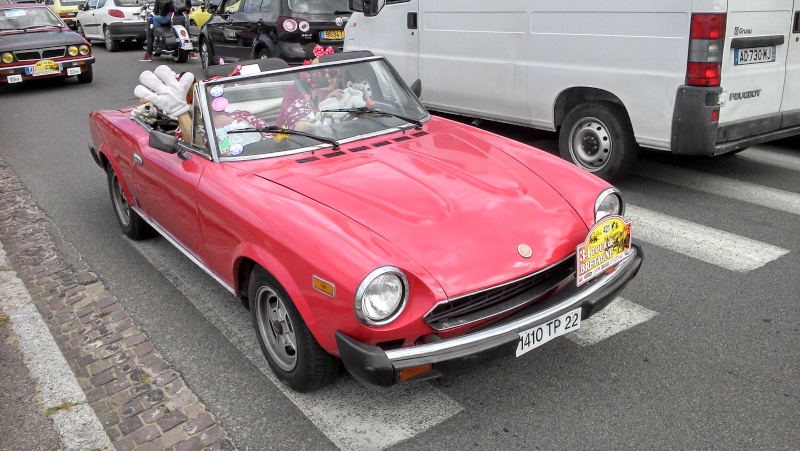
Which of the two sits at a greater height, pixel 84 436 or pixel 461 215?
pixel 461 215

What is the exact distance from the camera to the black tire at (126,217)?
573 centimetres

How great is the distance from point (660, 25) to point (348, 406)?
422 centimetres

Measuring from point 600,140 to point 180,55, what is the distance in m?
12.9

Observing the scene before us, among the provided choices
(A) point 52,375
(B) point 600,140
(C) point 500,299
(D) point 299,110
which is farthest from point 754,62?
(A) point 52,375

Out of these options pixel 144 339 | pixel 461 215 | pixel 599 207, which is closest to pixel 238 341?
pixel 144 339

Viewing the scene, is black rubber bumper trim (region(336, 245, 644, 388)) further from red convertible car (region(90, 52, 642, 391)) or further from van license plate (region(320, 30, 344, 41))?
van license plate (region(320, 30, 344, 41))

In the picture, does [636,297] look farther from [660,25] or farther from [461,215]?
[660,25]

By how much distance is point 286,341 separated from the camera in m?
3.62

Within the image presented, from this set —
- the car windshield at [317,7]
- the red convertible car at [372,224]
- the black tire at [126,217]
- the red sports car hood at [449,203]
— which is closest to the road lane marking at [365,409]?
the red convertible car at [372,224]

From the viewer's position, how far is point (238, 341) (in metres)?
4.14

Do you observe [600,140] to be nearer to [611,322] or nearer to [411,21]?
[411,21]

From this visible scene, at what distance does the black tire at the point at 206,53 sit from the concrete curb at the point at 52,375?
9.49 meters

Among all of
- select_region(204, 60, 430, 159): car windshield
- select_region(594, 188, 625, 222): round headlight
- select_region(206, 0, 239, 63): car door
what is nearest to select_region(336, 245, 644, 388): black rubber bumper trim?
select_region(594, 188, 625, 222): round headlight

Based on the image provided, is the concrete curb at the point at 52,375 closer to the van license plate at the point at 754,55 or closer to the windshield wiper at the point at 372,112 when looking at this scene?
the windshield wiper at the point at 372,112
